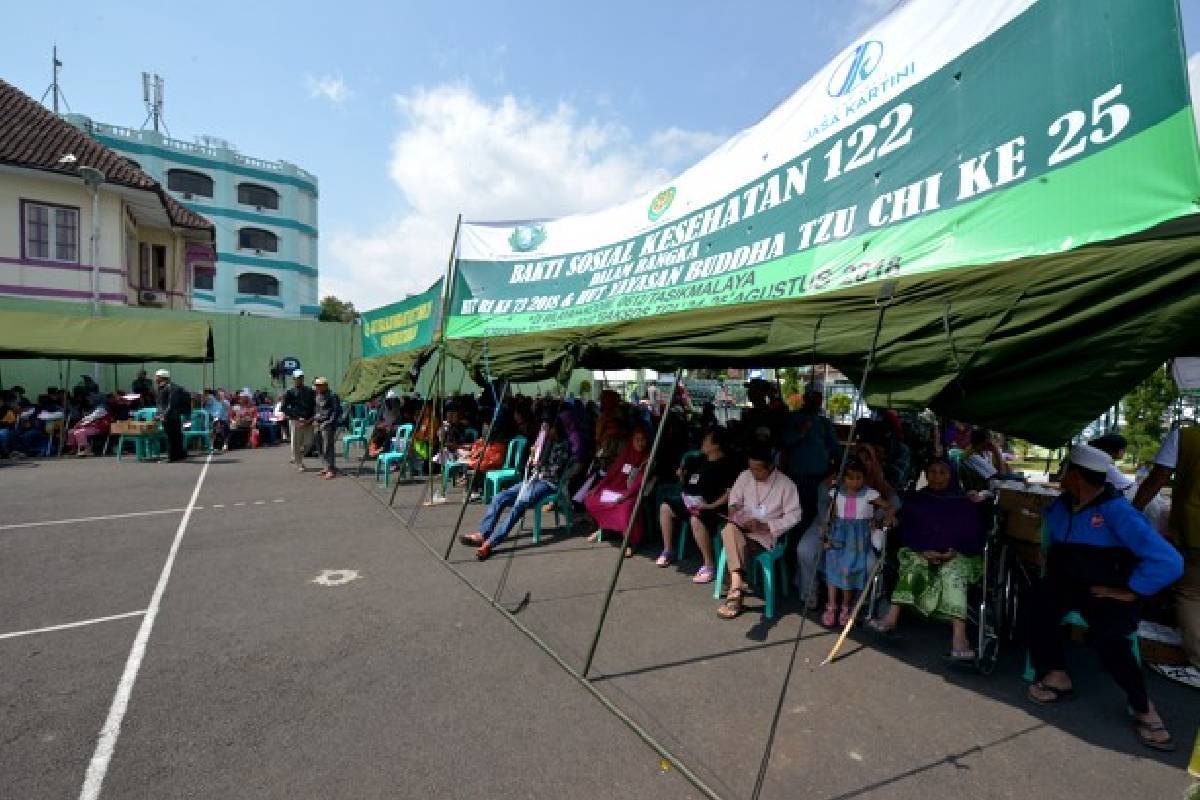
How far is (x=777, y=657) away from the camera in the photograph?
3.85 m

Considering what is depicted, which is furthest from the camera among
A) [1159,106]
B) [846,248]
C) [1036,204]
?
[846,248]

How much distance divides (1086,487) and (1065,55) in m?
2.22

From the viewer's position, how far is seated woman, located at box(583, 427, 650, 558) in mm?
6086

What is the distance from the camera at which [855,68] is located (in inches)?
158

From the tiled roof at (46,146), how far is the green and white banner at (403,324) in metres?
10.0

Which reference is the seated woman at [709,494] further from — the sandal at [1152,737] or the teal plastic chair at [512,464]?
the teal plastic chair at [512,464]

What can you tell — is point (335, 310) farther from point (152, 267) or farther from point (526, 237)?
point (526, 237)

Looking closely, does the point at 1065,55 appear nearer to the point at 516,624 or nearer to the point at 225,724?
the point at 516,624

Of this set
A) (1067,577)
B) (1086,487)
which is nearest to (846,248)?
(1086,487)

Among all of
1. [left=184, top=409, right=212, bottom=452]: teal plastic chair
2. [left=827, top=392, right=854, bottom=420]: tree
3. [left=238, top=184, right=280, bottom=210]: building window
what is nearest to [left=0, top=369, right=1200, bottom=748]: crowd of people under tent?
[left=184, top=409, right=212, bottom=452]: teal plastic chair

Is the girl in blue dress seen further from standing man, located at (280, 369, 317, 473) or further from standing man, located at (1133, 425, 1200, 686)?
standing man, located at (280, 369, 317, 473)

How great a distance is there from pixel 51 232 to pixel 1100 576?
23569 mm

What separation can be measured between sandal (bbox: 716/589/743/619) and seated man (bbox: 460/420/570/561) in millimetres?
2365

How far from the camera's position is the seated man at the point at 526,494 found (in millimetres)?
6070
